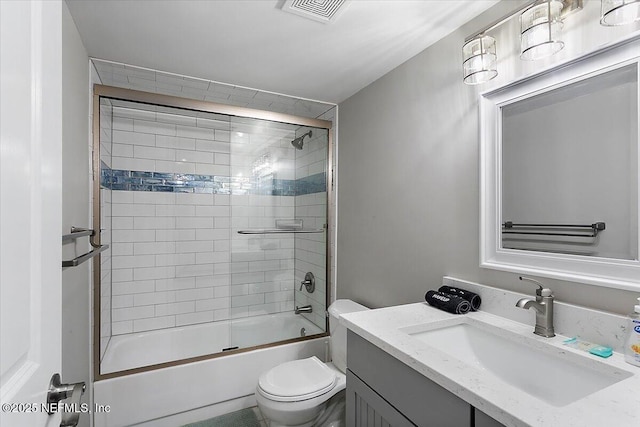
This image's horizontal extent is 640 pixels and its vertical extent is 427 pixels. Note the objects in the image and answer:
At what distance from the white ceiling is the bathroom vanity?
4.26 ft

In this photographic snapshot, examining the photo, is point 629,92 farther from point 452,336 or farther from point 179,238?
point 179,238

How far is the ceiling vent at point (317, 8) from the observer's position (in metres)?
1.43

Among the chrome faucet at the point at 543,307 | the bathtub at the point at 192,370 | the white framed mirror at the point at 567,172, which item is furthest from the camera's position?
the bathtub at the point at 192,370

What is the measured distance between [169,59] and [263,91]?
703 millimetres

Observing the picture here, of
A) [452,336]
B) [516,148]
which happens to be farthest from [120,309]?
[516,148]

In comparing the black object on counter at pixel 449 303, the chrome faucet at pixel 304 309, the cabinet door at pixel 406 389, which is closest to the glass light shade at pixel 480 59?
the black object on counter at pixel 449 303

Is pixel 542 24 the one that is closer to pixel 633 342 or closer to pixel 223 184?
pixel 633 342

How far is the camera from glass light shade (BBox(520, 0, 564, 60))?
1138mm

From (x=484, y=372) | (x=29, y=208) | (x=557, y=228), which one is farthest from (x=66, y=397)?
(x=557, y=228)

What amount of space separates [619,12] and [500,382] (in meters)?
1.12

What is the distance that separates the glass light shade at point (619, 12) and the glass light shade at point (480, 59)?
39 centimetres

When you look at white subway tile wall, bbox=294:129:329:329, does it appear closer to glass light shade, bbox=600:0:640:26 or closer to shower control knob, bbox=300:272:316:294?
shower control knob, bbox=300:272:316:294

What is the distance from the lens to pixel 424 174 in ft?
5.91

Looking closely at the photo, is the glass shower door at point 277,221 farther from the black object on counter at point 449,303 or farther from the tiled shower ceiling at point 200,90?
the black object on counter at point 449,303
